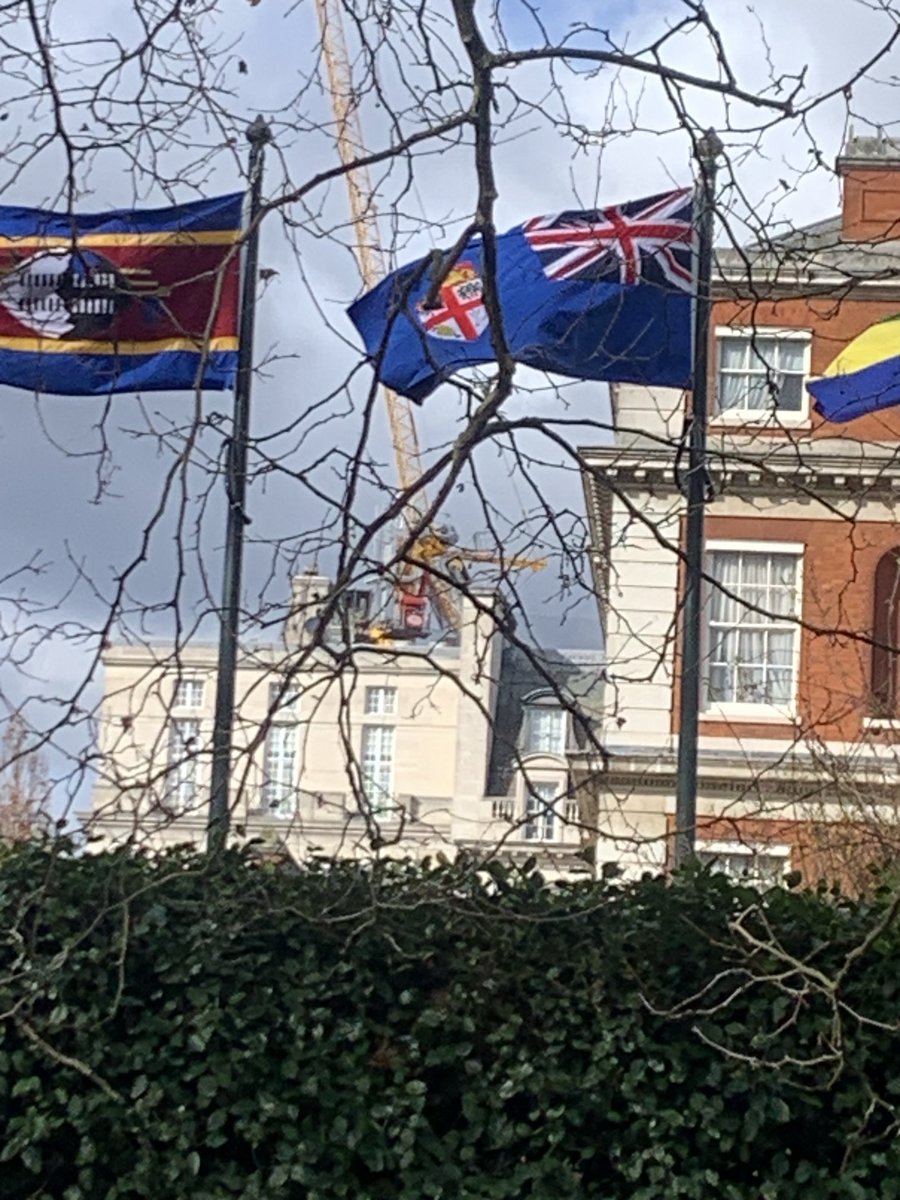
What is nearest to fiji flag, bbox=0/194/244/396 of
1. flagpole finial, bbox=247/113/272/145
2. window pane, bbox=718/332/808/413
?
flagpole finial, bbox=247/113/272/145

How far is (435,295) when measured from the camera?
235 inches

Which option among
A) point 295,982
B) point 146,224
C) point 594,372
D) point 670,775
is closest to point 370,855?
point 295,982

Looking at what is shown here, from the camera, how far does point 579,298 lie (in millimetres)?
11609

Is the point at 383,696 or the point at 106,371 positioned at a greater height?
the point at 106,371

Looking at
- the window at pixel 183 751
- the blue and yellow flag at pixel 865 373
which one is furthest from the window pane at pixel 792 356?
the window at pixel 183 751

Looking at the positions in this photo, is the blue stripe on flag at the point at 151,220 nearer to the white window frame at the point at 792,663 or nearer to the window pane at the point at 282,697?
the window pane at the point at 282,697

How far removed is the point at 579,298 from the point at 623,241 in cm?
47

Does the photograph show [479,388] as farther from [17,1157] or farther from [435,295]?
[17,1157]

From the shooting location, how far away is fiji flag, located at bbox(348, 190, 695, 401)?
11.3 meters

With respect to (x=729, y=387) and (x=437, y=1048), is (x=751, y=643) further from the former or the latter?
(x=437, y=1048)

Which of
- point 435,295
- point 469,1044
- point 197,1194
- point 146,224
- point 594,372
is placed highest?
point 146,224

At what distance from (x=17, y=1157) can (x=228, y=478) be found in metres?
2.58

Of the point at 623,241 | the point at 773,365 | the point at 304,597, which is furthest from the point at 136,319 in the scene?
the point at 773,365

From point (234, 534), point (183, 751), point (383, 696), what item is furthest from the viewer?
point (383, 696)
